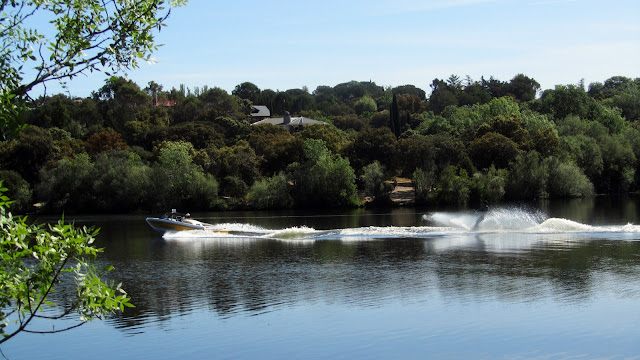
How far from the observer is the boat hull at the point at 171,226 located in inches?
2169

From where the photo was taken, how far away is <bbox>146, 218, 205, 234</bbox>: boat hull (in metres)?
55.1

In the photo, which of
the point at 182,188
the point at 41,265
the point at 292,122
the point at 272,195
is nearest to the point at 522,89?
the point at 292,122

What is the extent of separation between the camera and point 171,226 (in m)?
55.8

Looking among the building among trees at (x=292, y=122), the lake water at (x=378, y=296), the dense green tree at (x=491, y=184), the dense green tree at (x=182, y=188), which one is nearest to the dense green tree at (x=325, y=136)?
the dense green tree at (x=182, y=188)

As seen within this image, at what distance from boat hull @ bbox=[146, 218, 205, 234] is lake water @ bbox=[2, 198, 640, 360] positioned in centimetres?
334

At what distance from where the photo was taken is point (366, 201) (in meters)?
86.1

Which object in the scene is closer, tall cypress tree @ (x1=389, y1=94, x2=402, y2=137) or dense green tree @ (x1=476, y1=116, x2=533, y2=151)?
dense green tree @ (x1=476, y1=116, x2=533, y2=151)

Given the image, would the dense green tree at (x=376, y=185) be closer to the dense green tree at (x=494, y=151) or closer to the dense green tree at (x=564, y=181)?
the dense green tree at (x=494, y=151)

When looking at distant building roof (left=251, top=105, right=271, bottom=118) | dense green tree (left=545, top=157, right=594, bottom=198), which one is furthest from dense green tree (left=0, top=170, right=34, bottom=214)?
distant building roof (left=251, top=105, right=271, bottom=118)

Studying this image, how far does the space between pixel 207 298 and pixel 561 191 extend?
68.5 meters

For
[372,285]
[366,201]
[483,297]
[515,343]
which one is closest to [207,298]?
[372,285]

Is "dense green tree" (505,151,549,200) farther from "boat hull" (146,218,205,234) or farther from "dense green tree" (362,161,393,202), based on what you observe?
"boat hull" (146,218,205,234)

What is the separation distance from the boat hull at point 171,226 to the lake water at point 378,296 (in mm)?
3340

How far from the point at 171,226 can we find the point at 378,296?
31.2m
